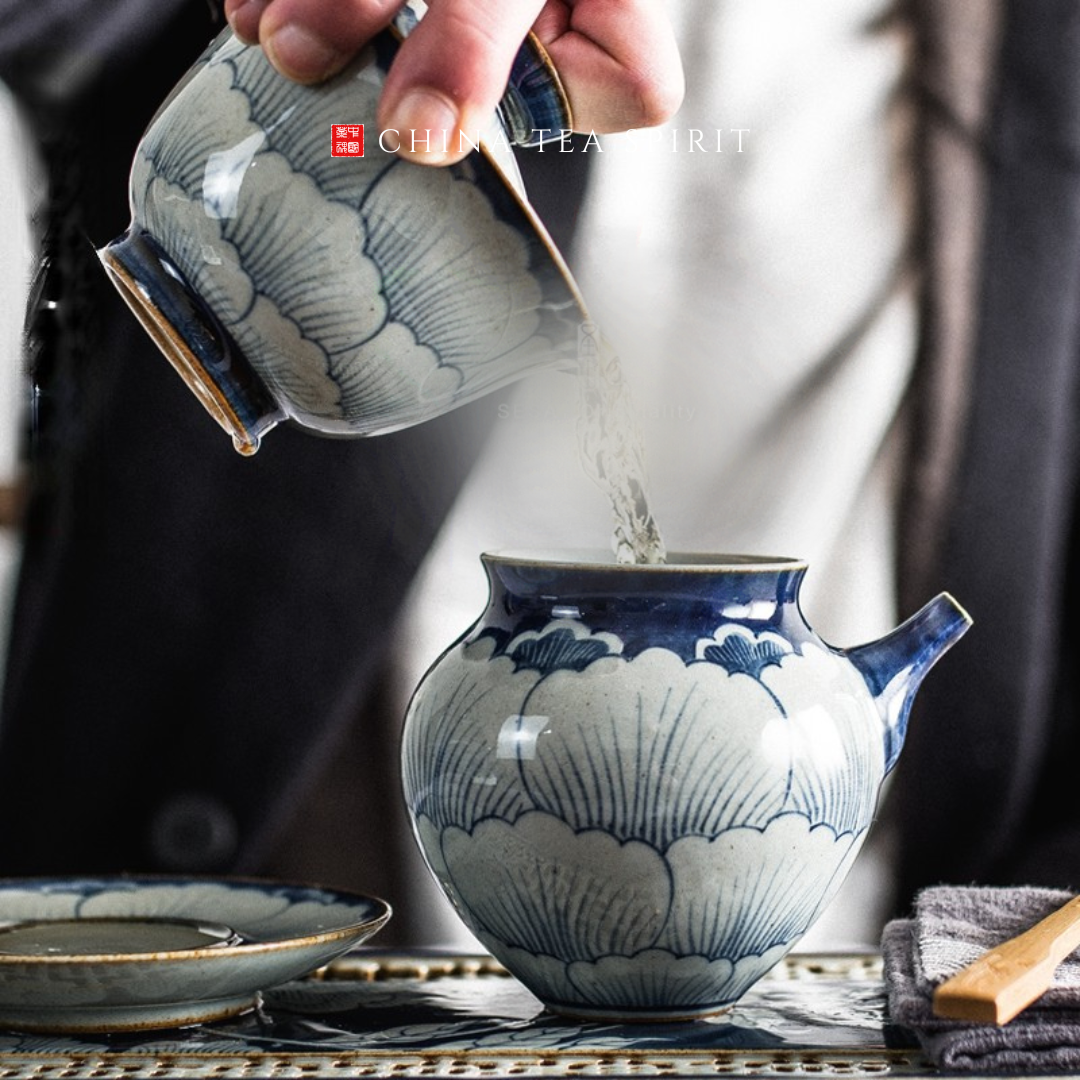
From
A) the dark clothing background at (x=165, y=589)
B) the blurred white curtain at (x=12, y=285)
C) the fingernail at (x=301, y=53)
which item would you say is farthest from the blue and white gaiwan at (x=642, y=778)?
the blurred white curtain at (x=12, y=285)

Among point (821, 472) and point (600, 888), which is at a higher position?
point (821, 472)

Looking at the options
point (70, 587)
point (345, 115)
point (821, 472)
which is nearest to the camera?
point (345, 115)

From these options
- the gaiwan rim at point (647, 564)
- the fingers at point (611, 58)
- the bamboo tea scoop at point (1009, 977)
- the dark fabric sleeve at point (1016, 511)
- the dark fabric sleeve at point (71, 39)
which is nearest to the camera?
the bamboo tea scoop at point (1009, 977)

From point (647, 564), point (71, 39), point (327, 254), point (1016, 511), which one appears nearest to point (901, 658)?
point (647, 564)

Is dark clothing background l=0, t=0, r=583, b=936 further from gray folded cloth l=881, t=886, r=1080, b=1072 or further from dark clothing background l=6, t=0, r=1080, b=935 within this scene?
gray folded cloth l=881, t=886, r=1080, b=1072

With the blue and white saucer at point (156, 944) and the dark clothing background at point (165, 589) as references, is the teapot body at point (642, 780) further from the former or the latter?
the dark clothing background at point (165, 589)

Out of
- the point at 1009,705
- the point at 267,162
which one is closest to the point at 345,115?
the point at 267,162

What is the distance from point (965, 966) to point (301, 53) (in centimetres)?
51

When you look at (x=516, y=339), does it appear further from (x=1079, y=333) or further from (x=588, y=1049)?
(x=1079, y=333)

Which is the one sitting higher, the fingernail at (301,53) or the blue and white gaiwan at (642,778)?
the fingernail at (301,53)

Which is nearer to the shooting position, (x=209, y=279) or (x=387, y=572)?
(x=209, y=279)

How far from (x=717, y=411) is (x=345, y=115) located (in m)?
0.75

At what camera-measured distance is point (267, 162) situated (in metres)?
0.68

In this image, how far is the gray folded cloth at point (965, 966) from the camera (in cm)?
67
